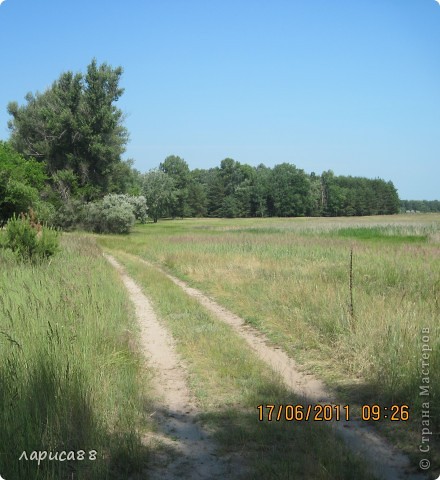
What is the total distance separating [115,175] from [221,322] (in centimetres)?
4594

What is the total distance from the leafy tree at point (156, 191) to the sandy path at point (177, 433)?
79.1 meters

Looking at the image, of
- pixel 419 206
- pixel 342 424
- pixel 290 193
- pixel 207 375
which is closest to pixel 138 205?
pixel 207 375

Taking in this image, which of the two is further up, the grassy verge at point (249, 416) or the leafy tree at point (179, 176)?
the leafy tree at point (179, 176)

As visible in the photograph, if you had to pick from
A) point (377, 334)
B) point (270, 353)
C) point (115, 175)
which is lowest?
point (270, 353)

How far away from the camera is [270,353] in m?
7.30

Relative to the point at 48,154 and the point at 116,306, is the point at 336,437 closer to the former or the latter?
the point at 116,306

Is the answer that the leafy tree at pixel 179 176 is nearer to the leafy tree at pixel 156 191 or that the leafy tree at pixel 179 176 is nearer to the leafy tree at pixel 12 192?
the leafy tree at pixel 156 191

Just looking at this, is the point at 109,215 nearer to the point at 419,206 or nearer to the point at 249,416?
the point at 249,416

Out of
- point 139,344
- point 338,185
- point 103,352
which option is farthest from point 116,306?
point 338,185

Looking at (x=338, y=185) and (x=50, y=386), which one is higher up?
(x=338, y=185)
